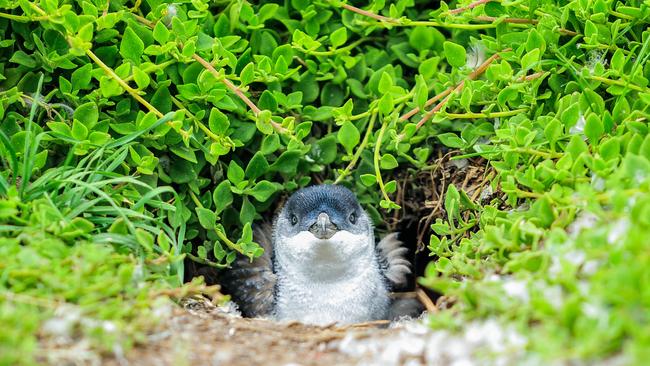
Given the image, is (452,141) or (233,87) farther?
(452,141)

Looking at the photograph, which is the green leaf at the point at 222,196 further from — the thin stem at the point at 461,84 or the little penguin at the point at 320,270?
the thin stem at the point at 461,84

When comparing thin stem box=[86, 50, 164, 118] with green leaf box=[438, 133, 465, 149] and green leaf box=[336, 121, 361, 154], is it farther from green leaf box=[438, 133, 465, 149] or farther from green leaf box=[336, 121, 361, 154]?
green leaf box=[438, 133, 465, 149]

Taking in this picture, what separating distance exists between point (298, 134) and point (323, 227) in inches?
18.6

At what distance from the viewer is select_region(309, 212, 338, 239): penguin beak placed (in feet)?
12.7

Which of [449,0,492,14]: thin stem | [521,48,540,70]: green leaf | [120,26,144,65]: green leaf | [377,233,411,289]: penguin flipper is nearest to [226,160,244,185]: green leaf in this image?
[120,26,144,65]: green leaf

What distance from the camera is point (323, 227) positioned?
388cm

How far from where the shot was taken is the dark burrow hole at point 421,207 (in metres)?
4.23

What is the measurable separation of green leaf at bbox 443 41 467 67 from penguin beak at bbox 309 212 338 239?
0.96m

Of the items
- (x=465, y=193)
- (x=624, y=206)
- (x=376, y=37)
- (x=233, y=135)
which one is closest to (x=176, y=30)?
(x=233, y=135)

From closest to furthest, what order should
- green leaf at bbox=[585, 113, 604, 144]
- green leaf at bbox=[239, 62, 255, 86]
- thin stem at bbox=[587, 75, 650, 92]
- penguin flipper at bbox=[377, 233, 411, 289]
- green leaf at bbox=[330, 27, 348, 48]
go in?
green leaf at bbox=[585, 113, 604, 144], thin stem at bbox=[587, 75, 650, 92], green leaf at bbox=[239, 62, 255, 86], green leaf at bbox=[330, 27, 348, 48], penguin flipper at bbox=[377, 233, 411, 289]

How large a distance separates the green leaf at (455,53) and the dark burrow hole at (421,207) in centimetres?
52

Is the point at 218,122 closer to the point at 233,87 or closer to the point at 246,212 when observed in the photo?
the point at 233,87

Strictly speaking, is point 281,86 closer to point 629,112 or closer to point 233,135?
point 233,135

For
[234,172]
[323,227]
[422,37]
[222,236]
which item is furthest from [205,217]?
[422,37]
